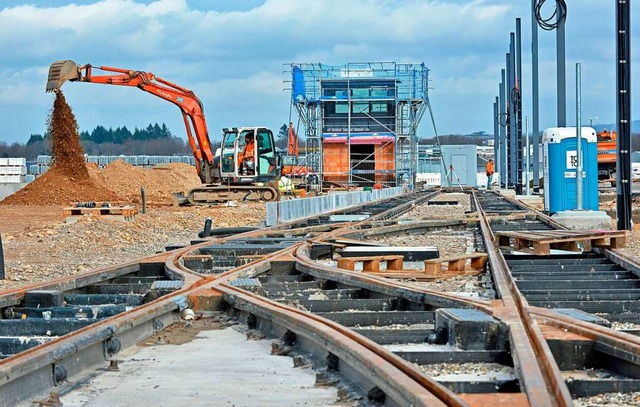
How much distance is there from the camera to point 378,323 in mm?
7762

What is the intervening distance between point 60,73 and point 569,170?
58.1 ft

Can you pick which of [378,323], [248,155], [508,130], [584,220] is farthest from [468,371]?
[508,130]

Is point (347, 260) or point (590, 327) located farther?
point (347, 260)

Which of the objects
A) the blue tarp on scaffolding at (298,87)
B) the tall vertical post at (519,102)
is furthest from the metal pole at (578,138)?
the blue tarp on scaffolding at (298,87)

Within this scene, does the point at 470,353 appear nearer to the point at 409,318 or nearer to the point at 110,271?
the point at 409,318

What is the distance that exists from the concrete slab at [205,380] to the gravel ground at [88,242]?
595 centimetres

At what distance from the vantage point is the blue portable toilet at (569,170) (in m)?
23.5

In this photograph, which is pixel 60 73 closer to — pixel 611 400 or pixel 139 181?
pixel 139 181

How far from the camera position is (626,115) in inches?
874

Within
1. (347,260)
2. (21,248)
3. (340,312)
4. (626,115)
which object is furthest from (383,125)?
(340,312)

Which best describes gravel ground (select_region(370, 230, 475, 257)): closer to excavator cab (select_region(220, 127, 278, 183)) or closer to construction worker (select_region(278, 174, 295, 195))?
excavator cab (select_region(220, 127, 278, 183))

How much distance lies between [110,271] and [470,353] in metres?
5.54

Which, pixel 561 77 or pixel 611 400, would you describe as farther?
pixel 561 77

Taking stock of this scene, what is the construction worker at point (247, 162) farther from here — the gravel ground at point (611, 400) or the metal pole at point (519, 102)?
the gravel ground at point (611, 400)
